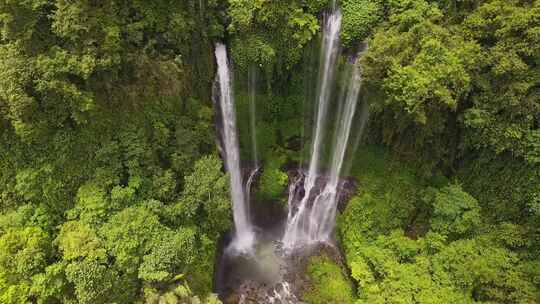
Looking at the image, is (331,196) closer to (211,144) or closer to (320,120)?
(320,120)

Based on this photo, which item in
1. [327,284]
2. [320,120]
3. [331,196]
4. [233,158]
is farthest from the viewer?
[331,196]

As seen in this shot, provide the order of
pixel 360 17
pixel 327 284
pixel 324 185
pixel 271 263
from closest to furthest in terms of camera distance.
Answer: pixel 360 17, pixel 327 284, pixel 271 263, pixel 324 185

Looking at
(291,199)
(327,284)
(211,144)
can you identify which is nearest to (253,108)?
(211,144)

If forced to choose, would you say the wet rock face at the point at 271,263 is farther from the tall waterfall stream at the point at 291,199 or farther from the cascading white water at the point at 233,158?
the cascading white water at the point at 233,158

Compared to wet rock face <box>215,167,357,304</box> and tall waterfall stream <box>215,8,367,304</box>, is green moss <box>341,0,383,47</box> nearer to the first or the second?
tall waterfall stream <box>215,8,367,304</box>

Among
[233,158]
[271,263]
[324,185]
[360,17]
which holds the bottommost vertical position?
[271,263]

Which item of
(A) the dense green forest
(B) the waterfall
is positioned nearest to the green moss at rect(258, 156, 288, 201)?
(B) the waterfall

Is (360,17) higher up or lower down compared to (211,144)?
higher up

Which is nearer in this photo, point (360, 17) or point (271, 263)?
point (360, 17)
